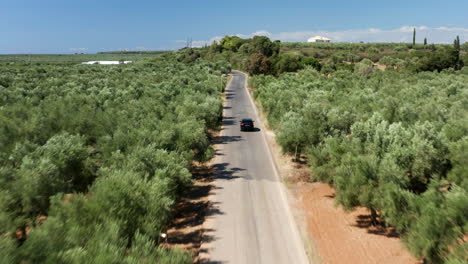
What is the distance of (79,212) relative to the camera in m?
10.9

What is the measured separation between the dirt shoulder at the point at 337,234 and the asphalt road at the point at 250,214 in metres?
0.79

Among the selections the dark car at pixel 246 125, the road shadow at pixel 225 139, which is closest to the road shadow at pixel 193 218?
the road shadow at pixel 225 139

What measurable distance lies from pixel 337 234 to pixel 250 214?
5482mm

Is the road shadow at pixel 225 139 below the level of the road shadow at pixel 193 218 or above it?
above

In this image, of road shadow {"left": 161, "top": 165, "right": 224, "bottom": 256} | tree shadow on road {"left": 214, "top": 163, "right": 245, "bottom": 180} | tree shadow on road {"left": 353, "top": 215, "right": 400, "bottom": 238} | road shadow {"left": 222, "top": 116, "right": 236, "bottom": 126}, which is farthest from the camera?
road shadow {"left": 222, "top": 116, "right": 236, "bottom": 126}

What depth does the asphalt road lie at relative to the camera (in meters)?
16.0

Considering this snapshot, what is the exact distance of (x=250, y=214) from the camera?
19781 mm

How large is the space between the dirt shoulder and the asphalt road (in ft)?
2.60

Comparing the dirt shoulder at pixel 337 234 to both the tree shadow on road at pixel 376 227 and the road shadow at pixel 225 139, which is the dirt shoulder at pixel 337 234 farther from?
the road shadow at pixel 225 139

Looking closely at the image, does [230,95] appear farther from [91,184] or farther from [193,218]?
[91,184]

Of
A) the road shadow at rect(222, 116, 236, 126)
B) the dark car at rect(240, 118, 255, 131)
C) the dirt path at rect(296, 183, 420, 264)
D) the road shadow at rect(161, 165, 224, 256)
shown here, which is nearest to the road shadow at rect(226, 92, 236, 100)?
the road shadow at rect(222, 116, 236, 126)

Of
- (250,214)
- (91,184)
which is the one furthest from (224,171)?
(91,184)

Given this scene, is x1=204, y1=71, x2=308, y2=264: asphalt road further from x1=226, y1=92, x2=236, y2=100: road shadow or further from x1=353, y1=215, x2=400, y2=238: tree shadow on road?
x1=226, y1=92, x2=236, y2=100: road shadow

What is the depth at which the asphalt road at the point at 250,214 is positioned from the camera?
16.0m
